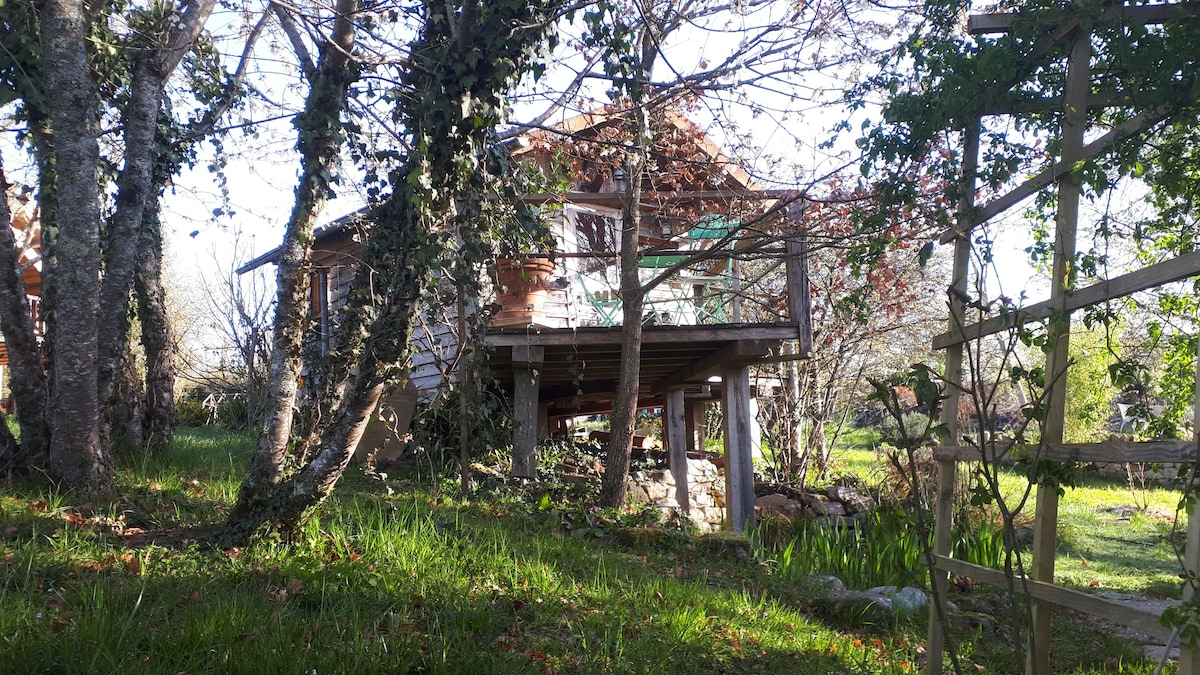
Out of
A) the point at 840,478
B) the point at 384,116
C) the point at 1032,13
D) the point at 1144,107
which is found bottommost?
the point at 840,478

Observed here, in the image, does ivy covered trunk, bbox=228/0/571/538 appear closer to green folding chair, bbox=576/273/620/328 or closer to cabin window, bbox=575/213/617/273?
green folding chair, bbox=576/273/620/328

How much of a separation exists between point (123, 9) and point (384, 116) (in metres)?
2.99

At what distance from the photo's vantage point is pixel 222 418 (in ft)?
47.2

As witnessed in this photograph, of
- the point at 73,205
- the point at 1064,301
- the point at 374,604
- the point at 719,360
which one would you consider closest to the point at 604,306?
the point at 719,360

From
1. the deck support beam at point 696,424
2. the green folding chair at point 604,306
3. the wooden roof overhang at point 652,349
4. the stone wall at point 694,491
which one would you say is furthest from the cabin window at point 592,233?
the deck support beam at point 696,424

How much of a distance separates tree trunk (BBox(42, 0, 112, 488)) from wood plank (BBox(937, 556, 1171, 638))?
16.7 feet

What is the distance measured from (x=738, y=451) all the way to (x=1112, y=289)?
6129 mm

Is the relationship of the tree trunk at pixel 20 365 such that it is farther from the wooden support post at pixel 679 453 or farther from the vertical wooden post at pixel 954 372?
the wooden support post at pixel 679 453

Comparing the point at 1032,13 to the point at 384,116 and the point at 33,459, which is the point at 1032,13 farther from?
the point at 33,459

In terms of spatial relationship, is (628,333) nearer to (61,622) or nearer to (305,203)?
(305,203)

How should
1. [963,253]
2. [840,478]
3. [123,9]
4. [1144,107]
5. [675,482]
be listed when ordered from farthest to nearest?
[840,478] → [675,482] → [123,9] → [963,253] → [1144,107]

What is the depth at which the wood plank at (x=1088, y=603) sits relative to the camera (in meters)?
2.54

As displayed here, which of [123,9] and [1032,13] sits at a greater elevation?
[123,9]

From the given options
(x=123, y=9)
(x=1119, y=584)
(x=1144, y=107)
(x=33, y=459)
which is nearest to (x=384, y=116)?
(x=123, y=9)
